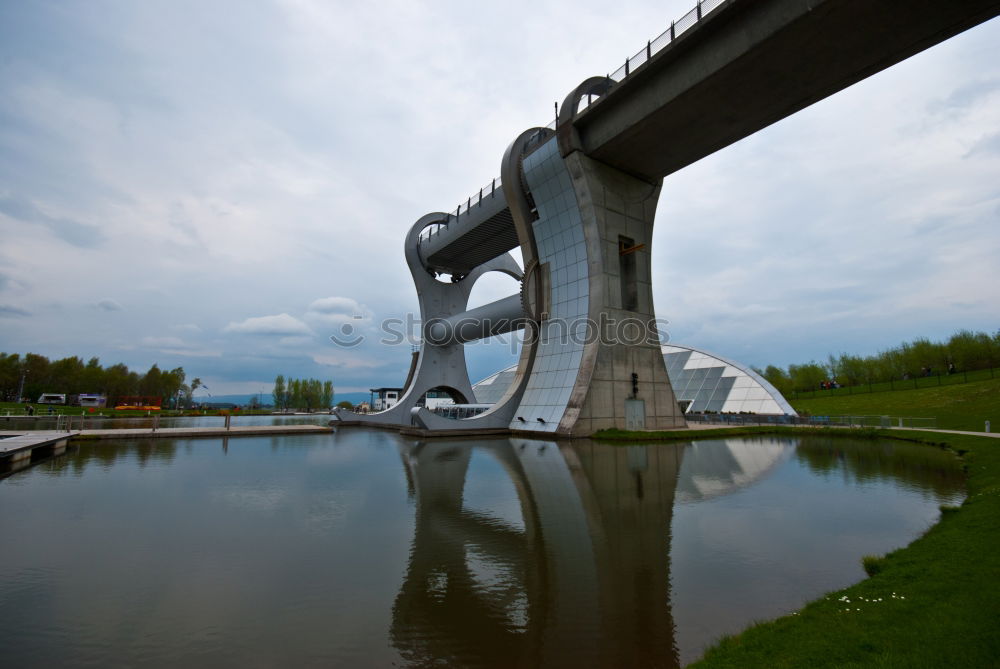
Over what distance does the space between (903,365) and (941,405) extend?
2500 cm

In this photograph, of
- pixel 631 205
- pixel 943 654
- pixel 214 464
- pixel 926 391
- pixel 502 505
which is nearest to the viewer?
pixel 943 654

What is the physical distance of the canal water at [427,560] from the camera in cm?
410

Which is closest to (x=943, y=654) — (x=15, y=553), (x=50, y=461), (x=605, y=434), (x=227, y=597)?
(x=227, y=597)

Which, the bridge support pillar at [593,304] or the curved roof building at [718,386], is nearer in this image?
the bridge support pillar at [593,304]

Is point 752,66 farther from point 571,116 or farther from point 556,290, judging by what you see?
point 556,290

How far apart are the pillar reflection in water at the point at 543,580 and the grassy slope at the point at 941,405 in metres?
27.4

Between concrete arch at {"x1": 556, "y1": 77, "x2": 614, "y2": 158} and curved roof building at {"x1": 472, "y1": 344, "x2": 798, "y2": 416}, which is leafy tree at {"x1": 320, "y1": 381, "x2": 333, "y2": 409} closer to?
curved roof building at {"x1": 472, "y1": 344, "x2": 798, "y2": 416}

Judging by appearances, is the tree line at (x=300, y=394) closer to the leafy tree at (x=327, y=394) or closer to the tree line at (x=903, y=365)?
the leafy tree at (x=327, y=394)

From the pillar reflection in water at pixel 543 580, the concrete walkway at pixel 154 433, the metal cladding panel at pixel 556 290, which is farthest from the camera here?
the metal cladding panel at pixel 556 290

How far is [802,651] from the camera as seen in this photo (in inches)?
140

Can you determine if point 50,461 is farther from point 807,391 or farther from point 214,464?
point 807,391

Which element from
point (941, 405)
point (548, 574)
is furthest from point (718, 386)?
point (548, 574)

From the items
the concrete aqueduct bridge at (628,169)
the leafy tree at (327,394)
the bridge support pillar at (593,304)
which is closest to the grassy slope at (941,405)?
the bridge support pillar at (593,304)

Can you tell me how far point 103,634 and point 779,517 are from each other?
9.20m
